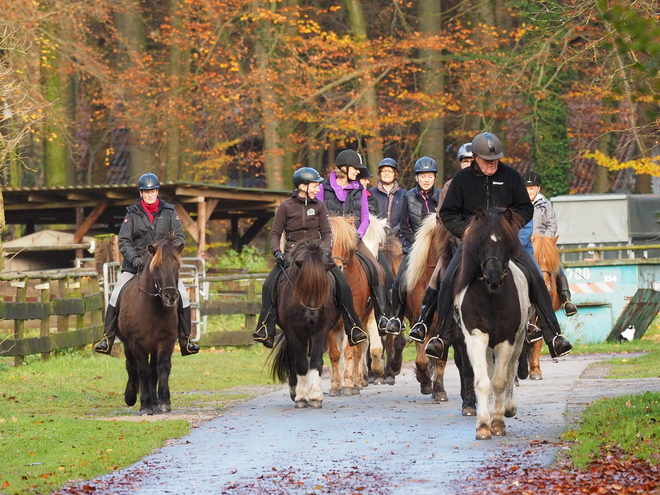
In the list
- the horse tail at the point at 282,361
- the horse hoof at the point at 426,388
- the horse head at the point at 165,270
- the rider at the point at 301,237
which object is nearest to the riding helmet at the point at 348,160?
the rider at the point at 301,237

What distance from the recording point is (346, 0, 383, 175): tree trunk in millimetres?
Result: 35500

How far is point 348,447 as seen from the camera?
9500 mm

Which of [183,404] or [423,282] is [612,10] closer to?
[423,282]

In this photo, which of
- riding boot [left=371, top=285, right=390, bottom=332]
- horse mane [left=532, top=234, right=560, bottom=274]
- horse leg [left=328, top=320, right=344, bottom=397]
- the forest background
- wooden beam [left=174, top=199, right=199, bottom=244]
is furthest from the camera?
the forest background

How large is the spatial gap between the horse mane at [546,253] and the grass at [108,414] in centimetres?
166

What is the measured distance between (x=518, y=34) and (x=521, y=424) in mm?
25804

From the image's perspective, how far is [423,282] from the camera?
44.9 ft

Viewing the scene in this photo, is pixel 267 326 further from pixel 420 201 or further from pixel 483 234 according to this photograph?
pixel 483 234

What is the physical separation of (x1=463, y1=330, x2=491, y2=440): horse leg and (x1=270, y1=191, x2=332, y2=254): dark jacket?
383 centimetres

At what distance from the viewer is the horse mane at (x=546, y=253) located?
624 inches

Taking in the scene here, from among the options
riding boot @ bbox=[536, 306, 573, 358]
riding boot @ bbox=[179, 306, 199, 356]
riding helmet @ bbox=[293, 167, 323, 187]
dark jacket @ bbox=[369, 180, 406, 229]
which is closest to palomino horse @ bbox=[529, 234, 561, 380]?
dark jacket @ bbox=[369, 180, 406, 229]

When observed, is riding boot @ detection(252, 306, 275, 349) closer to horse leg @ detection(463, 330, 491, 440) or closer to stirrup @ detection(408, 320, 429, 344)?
stirrup @ detection(408, 320, 429, 344)

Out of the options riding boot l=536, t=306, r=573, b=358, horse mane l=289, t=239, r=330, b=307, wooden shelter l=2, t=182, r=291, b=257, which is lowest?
riding boot l=536, t=306, r=573, b=358

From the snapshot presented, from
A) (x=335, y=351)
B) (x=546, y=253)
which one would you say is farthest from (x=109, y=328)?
(x=546, y=253)
